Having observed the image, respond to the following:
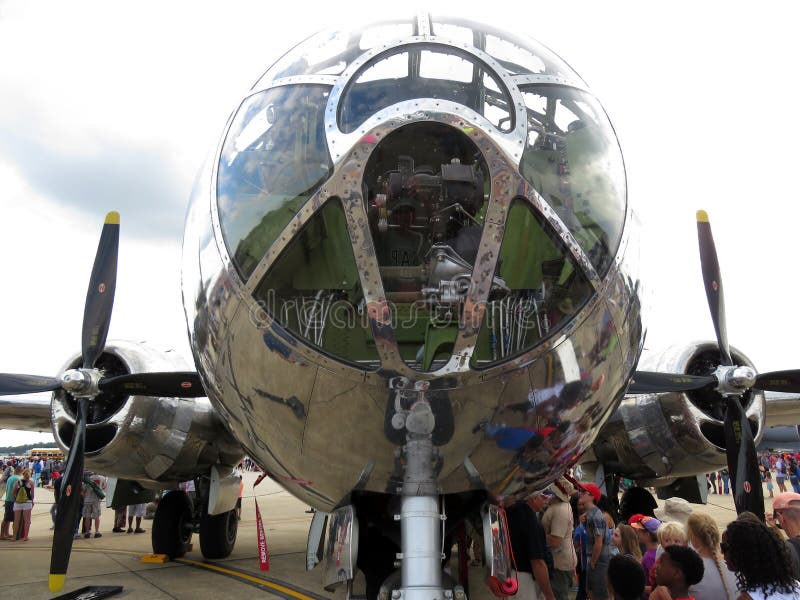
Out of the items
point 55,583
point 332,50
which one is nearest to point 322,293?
point 332,50

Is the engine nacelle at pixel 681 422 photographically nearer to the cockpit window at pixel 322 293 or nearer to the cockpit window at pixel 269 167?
the cockpit window at pixel 322 293

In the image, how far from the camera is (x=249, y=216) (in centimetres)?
303

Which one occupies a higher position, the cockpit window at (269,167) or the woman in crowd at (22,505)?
the cockpit window at (269,167)

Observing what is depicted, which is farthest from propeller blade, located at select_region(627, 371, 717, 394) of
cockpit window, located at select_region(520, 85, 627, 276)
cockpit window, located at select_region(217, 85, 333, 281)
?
cockpit window, located at select_region(217, 85, 333, 281)

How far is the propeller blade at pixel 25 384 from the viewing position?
24.4 ft

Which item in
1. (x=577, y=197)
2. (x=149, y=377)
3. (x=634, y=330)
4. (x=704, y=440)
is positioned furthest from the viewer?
(x=704, y=440)

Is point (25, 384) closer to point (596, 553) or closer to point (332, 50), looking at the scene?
point (332, 50)

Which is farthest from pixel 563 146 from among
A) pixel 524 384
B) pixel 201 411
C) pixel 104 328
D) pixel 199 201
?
pixel 201 411

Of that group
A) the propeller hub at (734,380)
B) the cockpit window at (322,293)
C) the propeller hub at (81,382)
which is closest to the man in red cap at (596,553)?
the propeller hub at (734,380)

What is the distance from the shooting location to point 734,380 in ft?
24.3

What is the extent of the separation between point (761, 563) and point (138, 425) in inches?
298

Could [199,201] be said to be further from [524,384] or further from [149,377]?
[149,377]

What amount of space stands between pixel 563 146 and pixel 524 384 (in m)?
1.20

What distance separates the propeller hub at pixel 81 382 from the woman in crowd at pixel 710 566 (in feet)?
21.6
